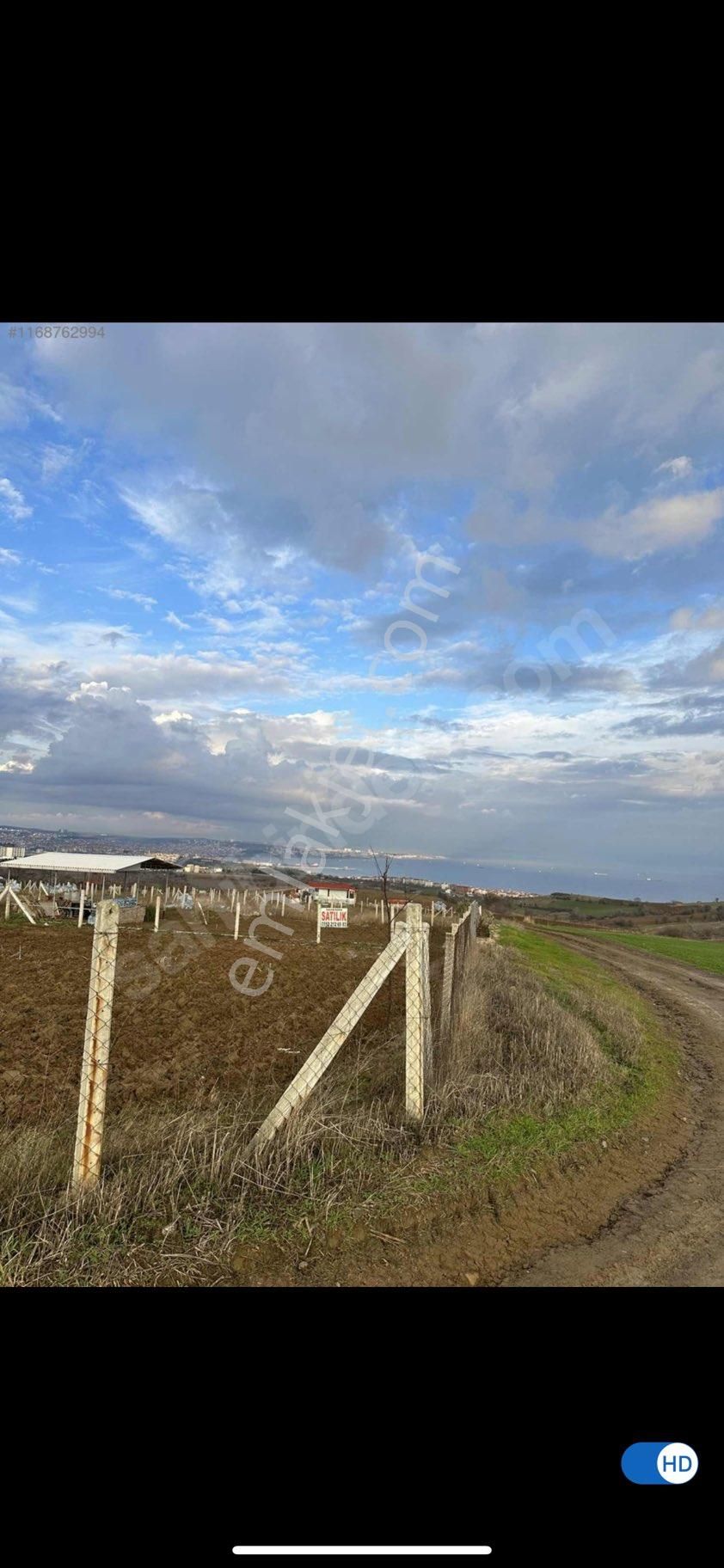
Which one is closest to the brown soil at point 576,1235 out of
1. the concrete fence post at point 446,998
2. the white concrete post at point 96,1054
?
the white concrete post at point 96,1054

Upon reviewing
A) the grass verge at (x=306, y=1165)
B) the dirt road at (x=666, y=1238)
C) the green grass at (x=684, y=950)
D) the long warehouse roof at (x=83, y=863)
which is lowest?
the green grass at (x=684, y=950)

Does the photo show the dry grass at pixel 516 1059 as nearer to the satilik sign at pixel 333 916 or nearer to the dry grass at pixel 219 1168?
the dry grass at pixel 219 1168

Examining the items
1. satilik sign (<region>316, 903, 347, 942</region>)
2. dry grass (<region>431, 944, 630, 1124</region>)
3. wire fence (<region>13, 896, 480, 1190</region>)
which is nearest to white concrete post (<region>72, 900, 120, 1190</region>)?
wire fence (<region>13, 896, 480, 1190</region>)

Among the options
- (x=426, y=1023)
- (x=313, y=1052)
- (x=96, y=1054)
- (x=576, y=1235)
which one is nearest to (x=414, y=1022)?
(x=426, y=1023)

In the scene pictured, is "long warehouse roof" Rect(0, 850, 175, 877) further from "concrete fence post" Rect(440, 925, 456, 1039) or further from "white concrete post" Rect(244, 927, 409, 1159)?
"white concrete post" Rect(244, 927, 409, 1159)

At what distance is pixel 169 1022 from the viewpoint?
8.06 meters

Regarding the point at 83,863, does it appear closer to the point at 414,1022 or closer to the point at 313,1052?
the point at 313,1052

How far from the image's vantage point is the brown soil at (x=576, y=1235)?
2557 mm

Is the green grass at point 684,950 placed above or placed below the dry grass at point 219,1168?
below

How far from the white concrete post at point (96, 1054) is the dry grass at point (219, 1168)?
0.12 m

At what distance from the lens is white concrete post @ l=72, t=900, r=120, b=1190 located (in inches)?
112
